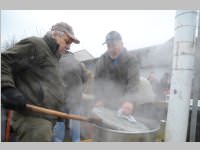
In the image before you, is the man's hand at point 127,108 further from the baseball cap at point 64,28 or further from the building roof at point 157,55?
the building roof at point 157,55

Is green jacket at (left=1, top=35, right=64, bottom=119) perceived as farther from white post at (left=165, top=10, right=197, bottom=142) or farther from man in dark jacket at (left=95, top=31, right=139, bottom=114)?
white post at (left=165, top=10, right=197, bottom=142)

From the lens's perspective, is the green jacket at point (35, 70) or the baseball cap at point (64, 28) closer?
the green jacket at point (35, 70)

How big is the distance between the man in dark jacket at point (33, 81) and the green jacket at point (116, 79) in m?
0.66

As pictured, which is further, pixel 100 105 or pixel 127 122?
pixel 100 105

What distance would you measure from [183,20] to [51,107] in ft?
4.76

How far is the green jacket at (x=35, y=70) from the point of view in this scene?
1.58 meters

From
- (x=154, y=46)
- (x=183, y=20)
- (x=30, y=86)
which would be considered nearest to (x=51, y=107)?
(x=30, y=86)

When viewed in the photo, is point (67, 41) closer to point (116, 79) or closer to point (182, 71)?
point (116, 79)

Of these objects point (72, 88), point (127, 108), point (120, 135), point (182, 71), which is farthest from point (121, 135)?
point (72, 88)

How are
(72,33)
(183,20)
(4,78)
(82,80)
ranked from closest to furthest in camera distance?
(4,78) → (183,20) → (72,33) → (82,80)

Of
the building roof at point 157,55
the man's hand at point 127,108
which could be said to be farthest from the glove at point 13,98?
the building roof at point 157,55

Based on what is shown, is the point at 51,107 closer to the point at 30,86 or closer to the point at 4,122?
the point at 30,86

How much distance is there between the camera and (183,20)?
1.69 metres

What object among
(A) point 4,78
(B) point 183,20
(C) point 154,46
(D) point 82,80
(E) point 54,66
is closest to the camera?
(A) point 4,78
